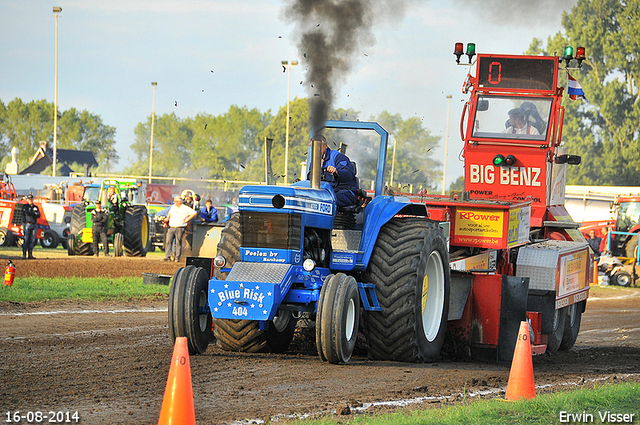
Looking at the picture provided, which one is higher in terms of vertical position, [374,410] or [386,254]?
[386,254]

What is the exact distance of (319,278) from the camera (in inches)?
296

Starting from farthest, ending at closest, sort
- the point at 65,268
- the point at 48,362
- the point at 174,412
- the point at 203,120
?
the point at 203,120
the point at 65,268
the point at 48,362
the point at 174,412

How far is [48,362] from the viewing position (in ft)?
23.1

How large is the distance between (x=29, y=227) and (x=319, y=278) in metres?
15.7

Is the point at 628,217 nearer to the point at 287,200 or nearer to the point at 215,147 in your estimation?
the point at 287,200

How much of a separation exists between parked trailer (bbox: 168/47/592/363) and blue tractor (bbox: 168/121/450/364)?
11mm

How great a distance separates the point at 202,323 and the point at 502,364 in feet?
11.0

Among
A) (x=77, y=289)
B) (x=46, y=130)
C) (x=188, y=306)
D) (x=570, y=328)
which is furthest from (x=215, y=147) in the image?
(x=188, y=306)

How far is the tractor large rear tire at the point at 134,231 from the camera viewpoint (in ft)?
75.5

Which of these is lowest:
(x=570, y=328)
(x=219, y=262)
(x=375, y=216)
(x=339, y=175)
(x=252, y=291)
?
(x=570, y=328)

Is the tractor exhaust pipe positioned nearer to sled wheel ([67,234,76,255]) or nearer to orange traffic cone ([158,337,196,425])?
orange traffic cone ([158,337,196,425])

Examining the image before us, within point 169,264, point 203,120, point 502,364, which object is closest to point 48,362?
point 502,364

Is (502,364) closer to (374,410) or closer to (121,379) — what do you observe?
(374,410)

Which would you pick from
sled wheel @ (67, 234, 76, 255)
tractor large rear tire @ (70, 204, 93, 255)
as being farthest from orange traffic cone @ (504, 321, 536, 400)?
sled wheel @ (67, 234, 76, 255)
